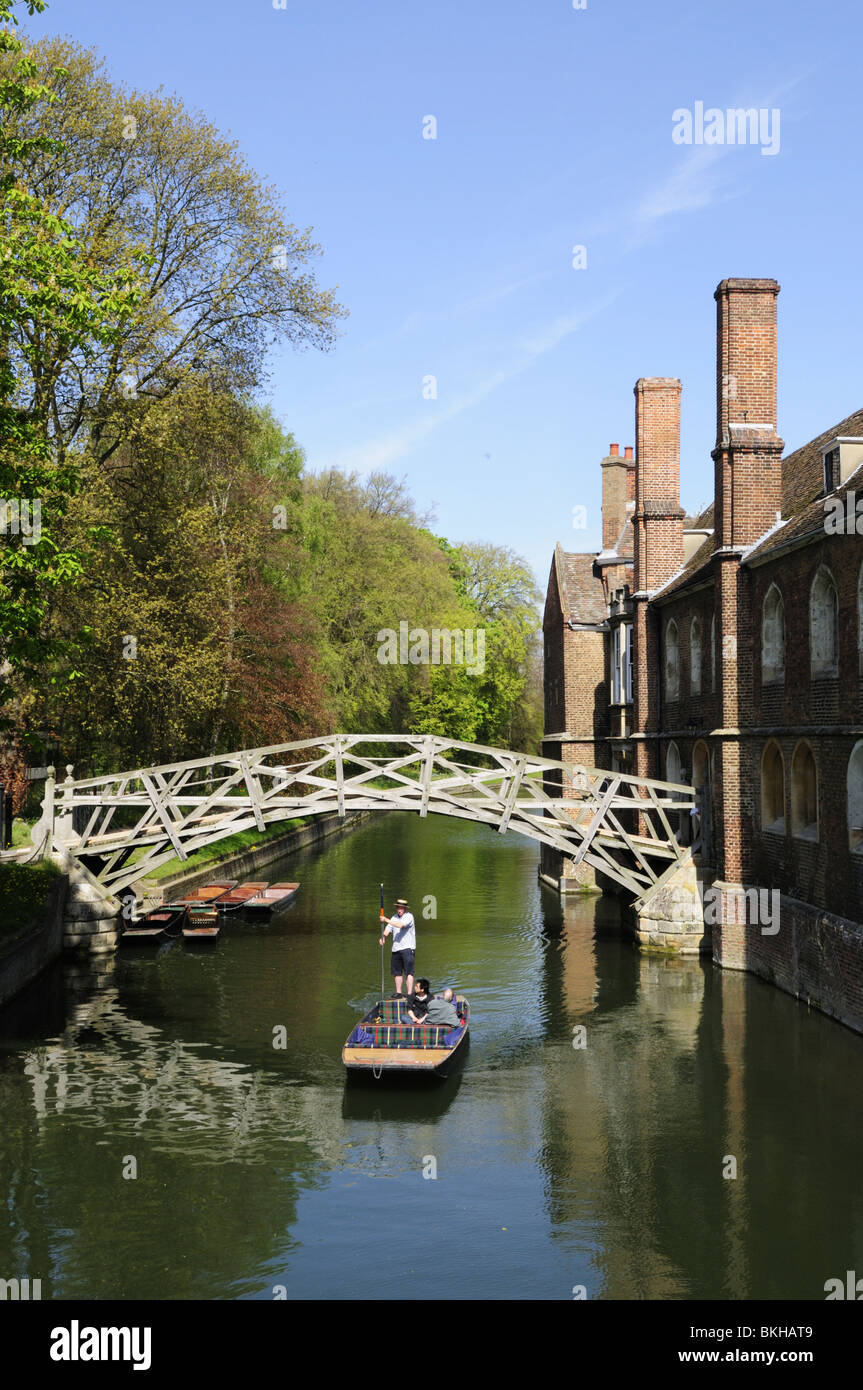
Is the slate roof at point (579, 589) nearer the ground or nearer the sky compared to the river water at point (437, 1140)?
nearer the sky

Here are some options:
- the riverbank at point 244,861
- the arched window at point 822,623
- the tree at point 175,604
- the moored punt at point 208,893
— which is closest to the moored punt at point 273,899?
the moored punt at point 208,893

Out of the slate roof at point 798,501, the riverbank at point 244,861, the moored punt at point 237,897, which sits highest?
the slate roof at point 798,501

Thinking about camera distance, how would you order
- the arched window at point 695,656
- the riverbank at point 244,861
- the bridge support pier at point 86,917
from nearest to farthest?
1. the bridge support pier at point 86,917
2. the arched window at point 695,656
3. the riverbank at point 244,861

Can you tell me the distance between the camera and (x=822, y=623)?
1883 cm

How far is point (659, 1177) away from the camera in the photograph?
1240 centimetres

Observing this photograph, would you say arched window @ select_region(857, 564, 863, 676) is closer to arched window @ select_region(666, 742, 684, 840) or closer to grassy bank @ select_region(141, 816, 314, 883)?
arched window @ select_region(666, 742, 684, 840)

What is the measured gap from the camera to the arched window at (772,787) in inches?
826

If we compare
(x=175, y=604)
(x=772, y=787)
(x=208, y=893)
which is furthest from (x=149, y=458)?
(x=772, y=787)

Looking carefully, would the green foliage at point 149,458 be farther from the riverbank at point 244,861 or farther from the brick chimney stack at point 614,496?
the brick chimney stack at point 614,496

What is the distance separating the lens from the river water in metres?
10.4

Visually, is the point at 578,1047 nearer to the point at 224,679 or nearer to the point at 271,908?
the point at 271,908

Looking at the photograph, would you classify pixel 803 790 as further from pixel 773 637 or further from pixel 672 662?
pixel 672 662

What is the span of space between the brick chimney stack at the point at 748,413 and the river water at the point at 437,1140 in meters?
8.13
